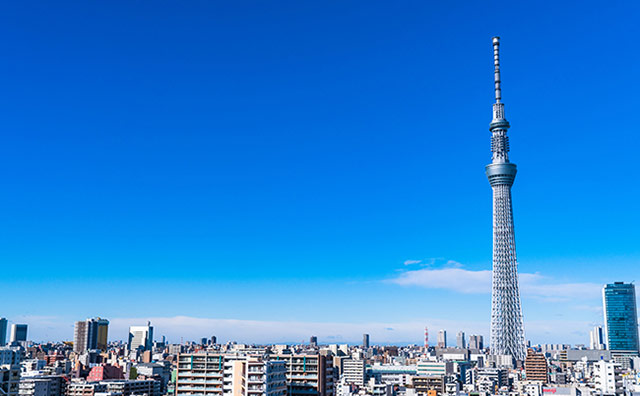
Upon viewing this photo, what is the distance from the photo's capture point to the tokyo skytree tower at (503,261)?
258ft

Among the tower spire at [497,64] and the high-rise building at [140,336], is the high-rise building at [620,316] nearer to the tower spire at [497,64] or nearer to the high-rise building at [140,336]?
the tower spire at [497,64]

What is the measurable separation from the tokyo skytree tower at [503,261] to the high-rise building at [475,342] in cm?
10326

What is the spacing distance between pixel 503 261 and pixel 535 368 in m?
12.9

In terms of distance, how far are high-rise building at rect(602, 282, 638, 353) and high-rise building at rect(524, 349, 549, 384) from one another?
47.7m

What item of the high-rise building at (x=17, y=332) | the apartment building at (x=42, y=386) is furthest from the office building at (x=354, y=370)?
the high-rise building at (x=17, y=332)

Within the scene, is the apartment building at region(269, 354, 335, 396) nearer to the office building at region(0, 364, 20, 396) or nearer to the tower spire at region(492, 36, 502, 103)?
the office building at region(0, 364, 20, 396)

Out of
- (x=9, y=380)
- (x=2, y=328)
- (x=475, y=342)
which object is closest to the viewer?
(x=9, y=380)

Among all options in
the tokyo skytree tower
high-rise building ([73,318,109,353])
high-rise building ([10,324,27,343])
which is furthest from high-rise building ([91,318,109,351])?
the tokyo skytree tower

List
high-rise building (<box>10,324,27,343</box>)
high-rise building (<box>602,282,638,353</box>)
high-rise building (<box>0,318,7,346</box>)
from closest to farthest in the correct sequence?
high-rise building (<box>602,282,638,353</box>) → high-rise building (<box>0,318,7,346</box>) → high-rise building (<box>10,324,27,343</box>)

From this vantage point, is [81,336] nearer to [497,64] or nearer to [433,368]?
[433,368]

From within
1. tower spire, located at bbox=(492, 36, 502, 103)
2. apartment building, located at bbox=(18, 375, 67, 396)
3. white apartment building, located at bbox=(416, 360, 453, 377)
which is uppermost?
tower spire, located at bbox=(492, 36, 502, 103)

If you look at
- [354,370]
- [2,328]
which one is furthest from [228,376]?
[2,328]

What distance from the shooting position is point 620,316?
4658 inches

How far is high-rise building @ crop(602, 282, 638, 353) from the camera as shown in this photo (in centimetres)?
11712
